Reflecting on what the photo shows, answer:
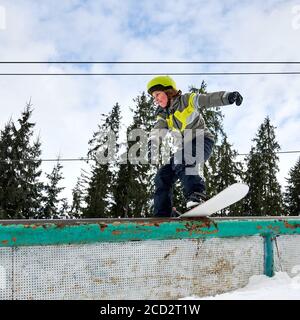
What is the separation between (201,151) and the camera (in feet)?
10.9

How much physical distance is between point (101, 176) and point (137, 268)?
1200 inches

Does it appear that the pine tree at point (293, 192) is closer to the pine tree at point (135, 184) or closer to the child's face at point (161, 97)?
the pine tree at point (135, 184)

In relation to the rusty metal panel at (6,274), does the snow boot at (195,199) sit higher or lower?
higher

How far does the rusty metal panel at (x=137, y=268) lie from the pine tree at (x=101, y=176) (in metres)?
29.2

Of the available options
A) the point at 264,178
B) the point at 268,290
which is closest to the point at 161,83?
the point at 268,290

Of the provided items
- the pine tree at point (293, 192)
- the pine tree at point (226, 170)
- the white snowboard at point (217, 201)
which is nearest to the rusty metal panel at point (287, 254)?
the white snowboard at point (217, 201)

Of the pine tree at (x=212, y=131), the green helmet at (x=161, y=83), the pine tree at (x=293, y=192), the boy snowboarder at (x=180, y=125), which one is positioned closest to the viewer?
the boy snowboarder at (x=180, y=125)

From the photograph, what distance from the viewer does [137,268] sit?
6.60 feet

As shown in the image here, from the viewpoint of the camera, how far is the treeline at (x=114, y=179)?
30156mm

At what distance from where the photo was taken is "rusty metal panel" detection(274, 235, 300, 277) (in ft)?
7.83

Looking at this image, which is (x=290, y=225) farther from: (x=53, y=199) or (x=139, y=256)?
(x=53, y=199)

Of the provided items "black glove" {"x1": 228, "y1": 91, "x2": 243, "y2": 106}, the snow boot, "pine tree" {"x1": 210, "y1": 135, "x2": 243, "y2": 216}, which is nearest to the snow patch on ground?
the snow boot

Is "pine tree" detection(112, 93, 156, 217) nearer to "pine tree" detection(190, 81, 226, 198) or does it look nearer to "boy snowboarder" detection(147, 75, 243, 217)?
"pine tree" detection(190, 81, 226, 198)
